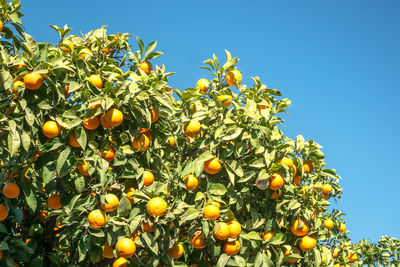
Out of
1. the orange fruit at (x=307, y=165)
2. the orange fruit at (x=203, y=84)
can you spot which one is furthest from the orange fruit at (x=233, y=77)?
the orange fruit at (x=307, y=165)

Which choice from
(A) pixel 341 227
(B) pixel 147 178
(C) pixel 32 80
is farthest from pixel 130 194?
(A) pixel 341 227

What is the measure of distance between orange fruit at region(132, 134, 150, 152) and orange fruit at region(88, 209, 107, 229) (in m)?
0.63

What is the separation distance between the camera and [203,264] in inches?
166

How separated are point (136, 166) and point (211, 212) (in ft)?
2.54

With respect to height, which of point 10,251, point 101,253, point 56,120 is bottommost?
point 10,251

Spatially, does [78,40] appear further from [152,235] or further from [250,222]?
[250,222]

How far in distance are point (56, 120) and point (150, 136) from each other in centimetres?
87

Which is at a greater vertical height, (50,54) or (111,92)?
(50,54)

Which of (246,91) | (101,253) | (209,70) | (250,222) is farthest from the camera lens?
(209,70)

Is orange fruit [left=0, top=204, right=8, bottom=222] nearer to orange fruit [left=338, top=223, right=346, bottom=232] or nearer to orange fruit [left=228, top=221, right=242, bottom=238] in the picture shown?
orange fruit [left=228, top=221, right=242, bottom=238]

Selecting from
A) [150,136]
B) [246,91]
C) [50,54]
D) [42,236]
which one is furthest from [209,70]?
→ [42,236]

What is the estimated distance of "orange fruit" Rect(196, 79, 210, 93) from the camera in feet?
15.6

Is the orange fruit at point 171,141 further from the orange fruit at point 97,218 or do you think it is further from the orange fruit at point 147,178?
the orange fruit at point 97,218

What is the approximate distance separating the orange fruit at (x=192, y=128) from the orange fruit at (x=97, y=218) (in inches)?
44.4
